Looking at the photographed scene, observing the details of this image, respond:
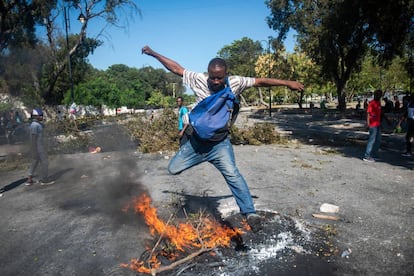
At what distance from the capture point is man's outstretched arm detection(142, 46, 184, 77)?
375 centimetres

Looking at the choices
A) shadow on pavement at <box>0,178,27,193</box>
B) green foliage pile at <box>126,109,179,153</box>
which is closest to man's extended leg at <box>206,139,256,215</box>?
shadow on pavement at <box>0,178,27,193</box>

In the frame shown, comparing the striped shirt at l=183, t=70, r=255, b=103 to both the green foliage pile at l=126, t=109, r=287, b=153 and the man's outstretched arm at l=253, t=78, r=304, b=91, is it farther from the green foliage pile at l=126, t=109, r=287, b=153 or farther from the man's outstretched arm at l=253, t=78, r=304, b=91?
the green foliage pile at l=126, t=109, r=287, b=153

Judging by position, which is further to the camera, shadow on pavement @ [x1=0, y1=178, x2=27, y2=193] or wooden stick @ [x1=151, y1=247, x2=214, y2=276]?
shadow on pavement @ [x1=0, y1=178, x2=27, y2=193]

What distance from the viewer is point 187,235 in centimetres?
345

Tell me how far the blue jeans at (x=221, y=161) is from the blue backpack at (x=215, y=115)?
131 mm

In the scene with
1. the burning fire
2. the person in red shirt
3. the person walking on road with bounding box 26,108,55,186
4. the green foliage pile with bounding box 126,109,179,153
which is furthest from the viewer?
the green foliage pile with bounding box 126,109,179,153

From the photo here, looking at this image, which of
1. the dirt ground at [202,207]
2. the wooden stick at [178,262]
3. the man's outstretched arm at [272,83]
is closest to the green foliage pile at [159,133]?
the dirt ground at [202,207]

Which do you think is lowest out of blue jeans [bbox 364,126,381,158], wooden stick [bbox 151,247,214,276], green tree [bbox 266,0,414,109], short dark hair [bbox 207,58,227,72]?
wooden stick [bbox 151,247,214,276]

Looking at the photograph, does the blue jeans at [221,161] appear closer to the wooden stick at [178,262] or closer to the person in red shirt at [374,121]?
the wooden stick at [178,262]

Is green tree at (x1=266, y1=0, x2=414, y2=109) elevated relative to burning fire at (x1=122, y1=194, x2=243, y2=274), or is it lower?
elevated

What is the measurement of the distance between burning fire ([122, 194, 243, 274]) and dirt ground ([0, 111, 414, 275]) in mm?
129

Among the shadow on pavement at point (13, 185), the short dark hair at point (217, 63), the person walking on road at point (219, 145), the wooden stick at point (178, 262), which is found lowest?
the shadow on pavement at point (13, 185)

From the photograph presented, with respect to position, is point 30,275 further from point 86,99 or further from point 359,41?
point 86,99

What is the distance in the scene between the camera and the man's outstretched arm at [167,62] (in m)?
3.75
